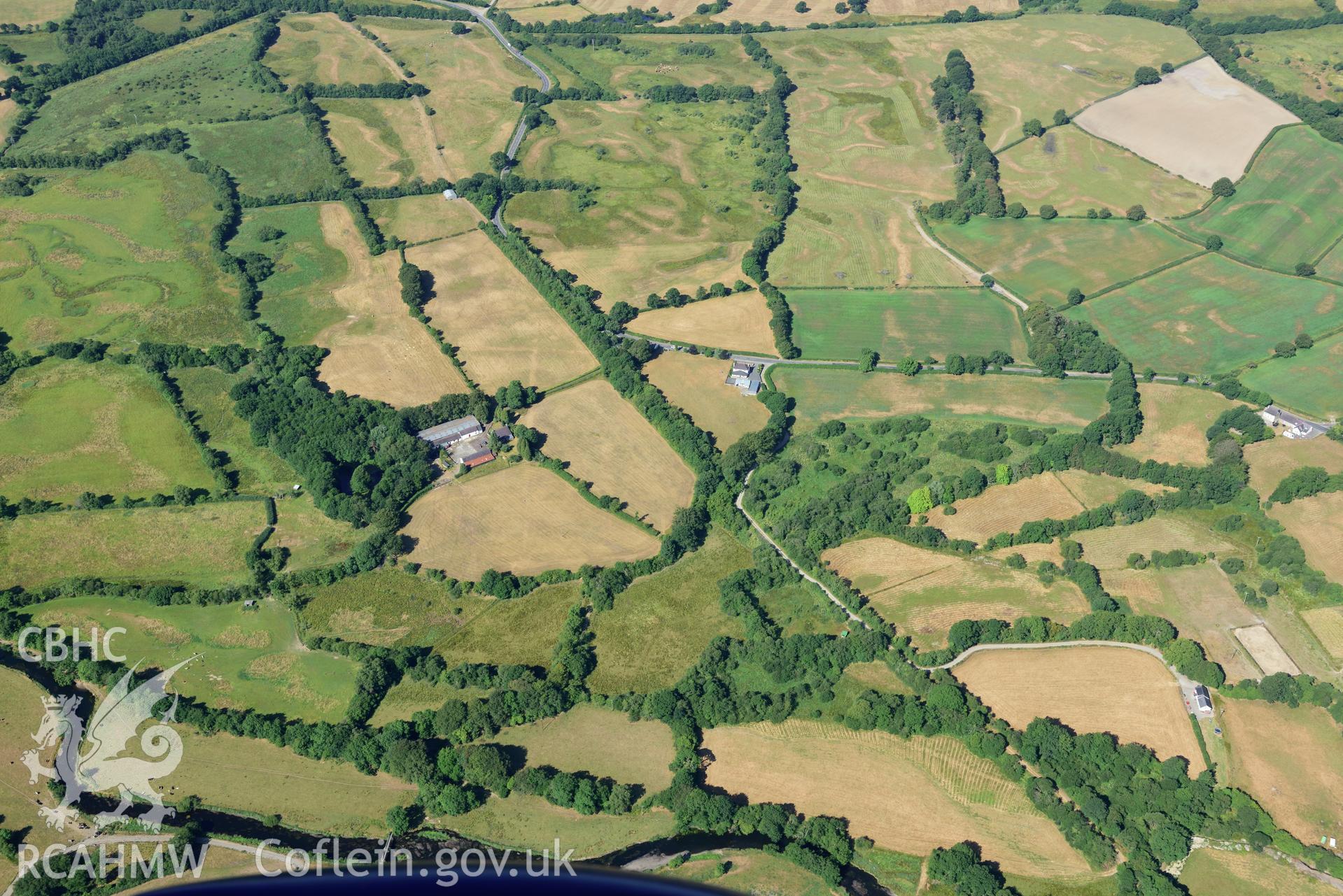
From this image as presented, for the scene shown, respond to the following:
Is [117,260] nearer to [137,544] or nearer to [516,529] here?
[137,544]

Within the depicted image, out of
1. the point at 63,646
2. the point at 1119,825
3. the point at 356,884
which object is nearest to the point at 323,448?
the point at 63,646

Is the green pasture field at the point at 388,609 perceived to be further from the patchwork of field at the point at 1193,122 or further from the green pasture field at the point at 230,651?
the patchwork of field at the point at 1193,122

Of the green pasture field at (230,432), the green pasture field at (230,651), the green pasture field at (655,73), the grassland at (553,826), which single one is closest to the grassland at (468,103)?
the green pasture field at (655,73)

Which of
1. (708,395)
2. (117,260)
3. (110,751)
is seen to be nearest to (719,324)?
(708,395)

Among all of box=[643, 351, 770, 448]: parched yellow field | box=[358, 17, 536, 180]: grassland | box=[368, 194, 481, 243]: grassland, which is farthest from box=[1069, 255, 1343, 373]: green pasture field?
box=[358, 17, 536, 180]: grassland

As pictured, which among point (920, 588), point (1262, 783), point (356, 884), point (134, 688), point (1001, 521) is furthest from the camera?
point (1001, 521)

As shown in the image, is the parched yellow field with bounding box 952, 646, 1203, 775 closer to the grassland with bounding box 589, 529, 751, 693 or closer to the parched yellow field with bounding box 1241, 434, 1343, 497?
the grassland with bounding box 589, 529, 751, 693

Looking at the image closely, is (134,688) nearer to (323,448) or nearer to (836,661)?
(323,448)
